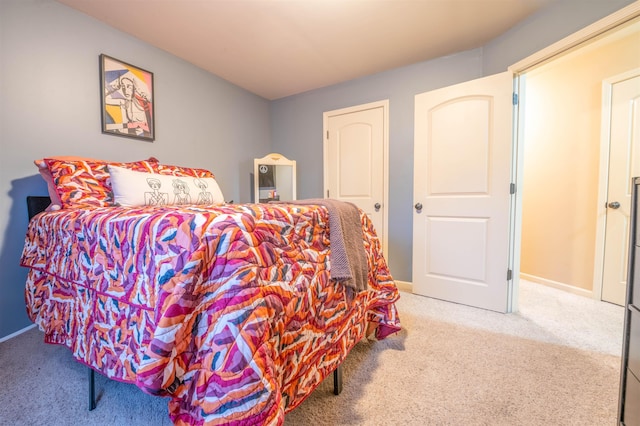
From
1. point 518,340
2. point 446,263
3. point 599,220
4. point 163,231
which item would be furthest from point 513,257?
point 163,231

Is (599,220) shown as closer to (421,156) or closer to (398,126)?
(421,156)

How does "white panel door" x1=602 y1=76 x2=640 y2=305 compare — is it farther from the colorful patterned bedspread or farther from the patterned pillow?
the patterned pillow

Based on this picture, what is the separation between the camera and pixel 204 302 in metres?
0.67

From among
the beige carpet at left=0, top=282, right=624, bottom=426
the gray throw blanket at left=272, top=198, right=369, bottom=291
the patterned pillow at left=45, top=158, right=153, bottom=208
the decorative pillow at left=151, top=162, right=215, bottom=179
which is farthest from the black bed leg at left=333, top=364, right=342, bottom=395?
the decorative pillow at left=151, top=162, right=215, bottom=179

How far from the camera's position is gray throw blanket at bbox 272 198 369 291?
1.09m

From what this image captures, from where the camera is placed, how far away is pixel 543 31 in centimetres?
183

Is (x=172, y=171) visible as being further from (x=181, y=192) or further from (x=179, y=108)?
(x=179, y=108)

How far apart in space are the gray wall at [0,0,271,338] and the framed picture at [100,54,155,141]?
0.17 feet

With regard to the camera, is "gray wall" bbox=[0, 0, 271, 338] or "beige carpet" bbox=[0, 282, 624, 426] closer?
"beige carpet" bbox=[0, 282, 624, 426]

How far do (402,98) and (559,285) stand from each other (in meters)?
2.60

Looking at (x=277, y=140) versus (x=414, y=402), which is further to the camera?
(x=277, y=140)

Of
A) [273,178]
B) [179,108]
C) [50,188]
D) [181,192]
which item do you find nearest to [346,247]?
[181,192]

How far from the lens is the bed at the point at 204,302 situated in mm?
626

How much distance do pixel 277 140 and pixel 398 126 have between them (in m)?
1.75
